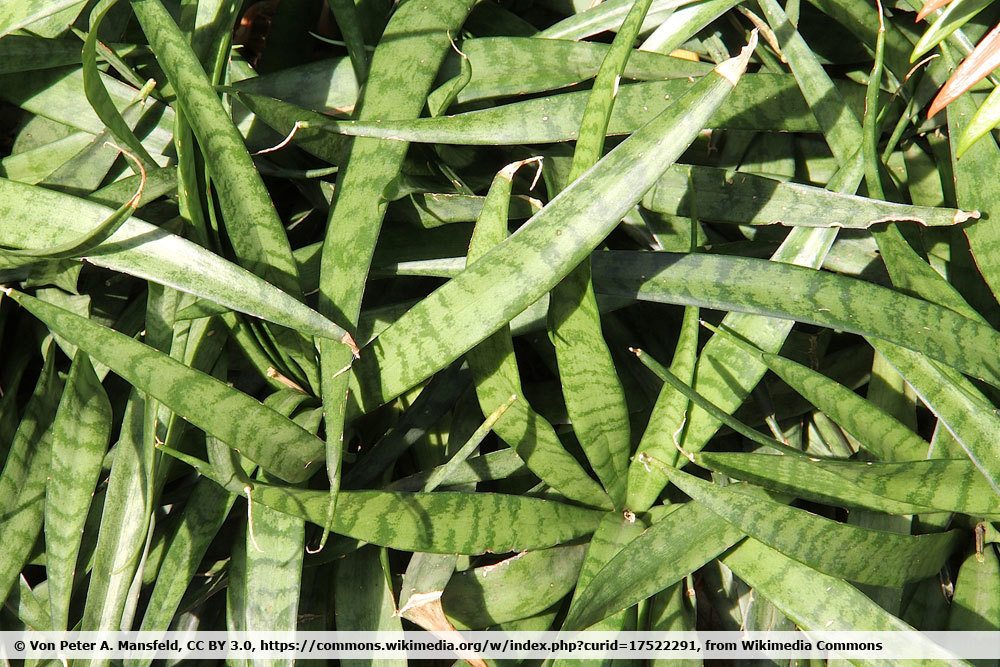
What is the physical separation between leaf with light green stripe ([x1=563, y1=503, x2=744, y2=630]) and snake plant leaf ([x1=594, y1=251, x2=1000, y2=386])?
6.8 inches

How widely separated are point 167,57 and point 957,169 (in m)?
0.67

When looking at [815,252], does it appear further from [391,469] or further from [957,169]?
[391,469]

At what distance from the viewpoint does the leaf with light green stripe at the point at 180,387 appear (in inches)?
20.6

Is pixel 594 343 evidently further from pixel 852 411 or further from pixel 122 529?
pixel 122 529

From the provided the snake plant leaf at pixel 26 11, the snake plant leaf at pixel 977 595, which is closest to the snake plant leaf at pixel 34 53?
the snake plant leaf at pixel 26 11

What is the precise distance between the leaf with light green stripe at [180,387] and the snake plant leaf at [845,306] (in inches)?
13.1

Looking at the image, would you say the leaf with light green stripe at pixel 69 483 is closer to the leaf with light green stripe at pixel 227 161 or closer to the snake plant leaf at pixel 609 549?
the leaf with light green stripe at pixel 227 161

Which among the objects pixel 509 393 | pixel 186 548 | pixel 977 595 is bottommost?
pixel 977 595

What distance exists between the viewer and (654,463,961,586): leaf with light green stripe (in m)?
0.55

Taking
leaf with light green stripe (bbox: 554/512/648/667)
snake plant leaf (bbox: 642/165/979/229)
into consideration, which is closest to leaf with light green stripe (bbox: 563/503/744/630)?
leaf with light green stripe (bbox: 554/512/648/667)

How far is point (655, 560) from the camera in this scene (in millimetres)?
604

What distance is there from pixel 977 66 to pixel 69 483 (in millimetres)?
765

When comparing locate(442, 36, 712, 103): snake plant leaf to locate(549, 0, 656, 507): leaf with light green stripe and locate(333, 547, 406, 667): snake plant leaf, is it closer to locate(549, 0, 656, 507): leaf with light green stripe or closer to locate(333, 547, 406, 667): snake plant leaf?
locate(549, 0, 656, 507): leaf with light green stripe

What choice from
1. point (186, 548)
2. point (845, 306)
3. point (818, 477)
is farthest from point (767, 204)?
point (186, 548)
